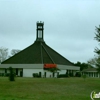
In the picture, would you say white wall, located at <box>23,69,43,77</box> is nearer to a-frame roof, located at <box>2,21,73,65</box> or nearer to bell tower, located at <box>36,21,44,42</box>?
a-frame roof, located at <box>2,21,73,65</box>

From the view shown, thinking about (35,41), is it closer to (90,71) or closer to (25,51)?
(25,51)

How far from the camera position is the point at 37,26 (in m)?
94.8

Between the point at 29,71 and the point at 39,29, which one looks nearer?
the point at 29,71

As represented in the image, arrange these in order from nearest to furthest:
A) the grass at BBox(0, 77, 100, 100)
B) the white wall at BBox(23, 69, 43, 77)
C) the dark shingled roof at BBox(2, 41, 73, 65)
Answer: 1. the grass at BBox(0, 77, 100, 100)
2. the white wall at BBox(23, 69, 43, 77)
3. the dark shingled roof at BBox(2, 41, 73, 65)

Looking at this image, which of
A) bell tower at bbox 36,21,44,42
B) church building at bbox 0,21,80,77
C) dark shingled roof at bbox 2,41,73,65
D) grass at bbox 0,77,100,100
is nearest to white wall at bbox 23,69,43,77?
church building at bbox 0,21,80,77

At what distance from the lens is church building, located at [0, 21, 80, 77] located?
80000 mm

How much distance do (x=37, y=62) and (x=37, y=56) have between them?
293cm

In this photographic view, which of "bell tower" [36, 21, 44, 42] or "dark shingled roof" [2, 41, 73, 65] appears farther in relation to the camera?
"bell tower" [36, 21, 44, 42]

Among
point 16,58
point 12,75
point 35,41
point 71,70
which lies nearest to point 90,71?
point 71,70

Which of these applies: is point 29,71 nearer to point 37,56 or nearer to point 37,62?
point 37,62

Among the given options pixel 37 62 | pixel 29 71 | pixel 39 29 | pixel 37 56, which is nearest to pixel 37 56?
pixel 37 56

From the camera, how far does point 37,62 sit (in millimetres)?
81375

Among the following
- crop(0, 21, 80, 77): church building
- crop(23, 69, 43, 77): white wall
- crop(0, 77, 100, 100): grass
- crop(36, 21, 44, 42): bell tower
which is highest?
crop(36, 21, 44, 42): bell tower

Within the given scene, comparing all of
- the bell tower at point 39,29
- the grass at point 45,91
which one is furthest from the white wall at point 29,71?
the grass at point 45,91
